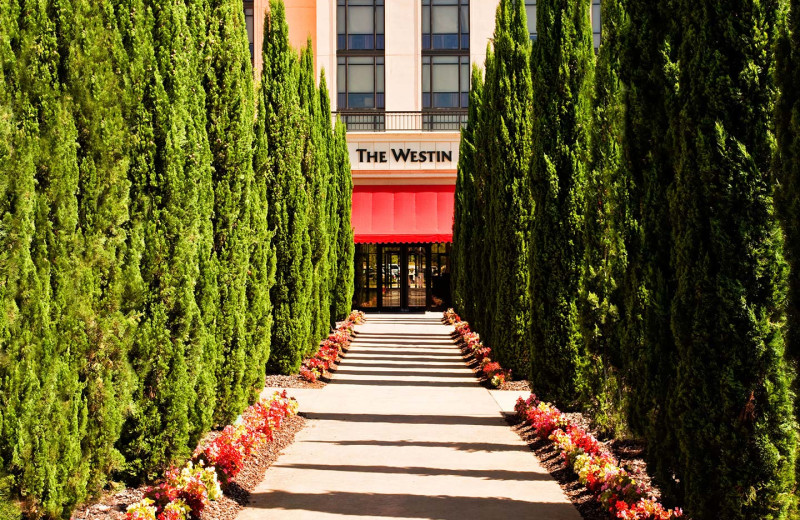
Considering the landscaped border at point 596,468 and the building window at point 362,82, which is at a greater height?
the building window at point 362,82

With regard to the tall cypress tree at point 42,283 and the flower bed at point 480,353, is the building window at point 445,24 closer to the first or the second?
the flower bed at point 480,353

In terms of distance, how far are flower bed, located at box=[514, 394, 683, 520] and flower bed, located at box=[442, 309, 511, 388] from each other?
13.1ft

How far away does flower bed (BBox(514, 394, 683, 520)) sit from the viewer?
5.72 metres

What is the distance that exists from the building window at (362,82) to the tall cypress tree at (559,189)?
855 inches

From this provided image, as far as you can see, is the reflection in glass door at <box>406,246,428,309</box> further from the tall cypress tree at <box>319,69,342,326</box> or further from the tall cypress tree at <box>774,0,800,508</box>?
the tall cypress tree at <box>774,0,800,508</box>

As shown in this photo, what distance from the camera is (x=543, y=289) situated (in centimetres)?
1108

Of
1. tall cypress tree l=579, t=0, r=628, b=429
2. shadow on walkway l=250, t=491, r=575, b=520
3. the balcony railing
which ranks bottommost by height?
shadow on walkway l=250, t=491, r=575, b=520

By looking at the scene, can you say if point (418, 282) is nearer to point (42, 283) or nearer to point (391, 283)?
point (391, 283)

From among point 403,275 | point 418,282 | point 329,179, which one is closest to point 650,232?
point 329,179

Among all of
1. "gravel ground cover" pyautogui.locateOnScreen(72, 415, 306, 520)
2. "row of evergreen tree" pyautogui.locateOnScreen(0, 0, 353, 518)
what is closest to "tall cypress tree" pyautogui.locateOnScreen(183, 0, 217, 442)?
"row of evergreen tree" pyautogui.locateOnScreen(0, 0, 353, 518)

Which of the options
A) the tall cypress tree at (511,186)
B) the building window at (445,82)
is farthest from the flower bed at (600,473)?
the building window at (445,82)

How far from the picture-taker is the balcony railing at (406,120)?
3259cm

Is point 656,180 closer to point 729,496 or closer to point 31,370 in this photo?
point 729,496

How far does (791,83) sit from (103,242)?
466 cm
